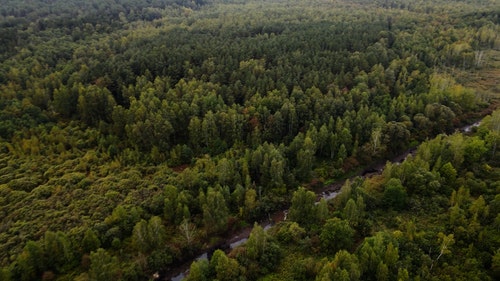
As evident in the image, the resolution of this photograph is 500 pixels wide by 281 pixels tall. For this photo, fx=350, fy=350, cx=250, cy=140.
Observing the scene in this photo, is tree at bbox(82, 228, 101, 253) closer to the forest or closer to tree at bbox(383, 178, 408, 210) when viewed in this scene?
the forest

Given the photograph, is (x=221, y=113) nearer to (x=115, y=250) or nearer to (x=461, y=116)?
(x=115, y=250)

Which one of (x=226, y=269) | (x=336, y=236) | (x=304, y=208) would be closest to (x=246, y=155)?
(x=304, y=208)

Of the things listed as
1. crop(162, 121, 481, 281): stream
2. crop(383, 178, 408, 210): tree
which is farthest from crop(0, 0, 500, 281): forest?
crop(162, 121, 481, 281): stream

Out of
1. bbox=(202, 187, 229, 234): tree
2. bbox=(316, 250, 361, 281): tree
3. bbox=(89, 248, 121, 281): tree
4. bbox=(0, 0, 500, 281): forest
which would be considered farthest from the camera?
bbox=(202, 187, 229, 234): tree

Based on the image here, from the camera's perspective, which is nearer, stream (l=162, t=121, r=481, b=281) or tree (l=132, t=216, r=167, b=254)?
tree (l=132, t=216, r=167, b=254)

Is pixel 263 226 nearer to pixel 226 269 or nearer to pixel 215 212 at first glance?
pixel 215 212

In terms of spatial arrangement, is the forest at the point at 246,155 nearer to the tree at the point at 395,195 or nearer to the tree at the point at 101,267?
the tree at the point at 101,267
